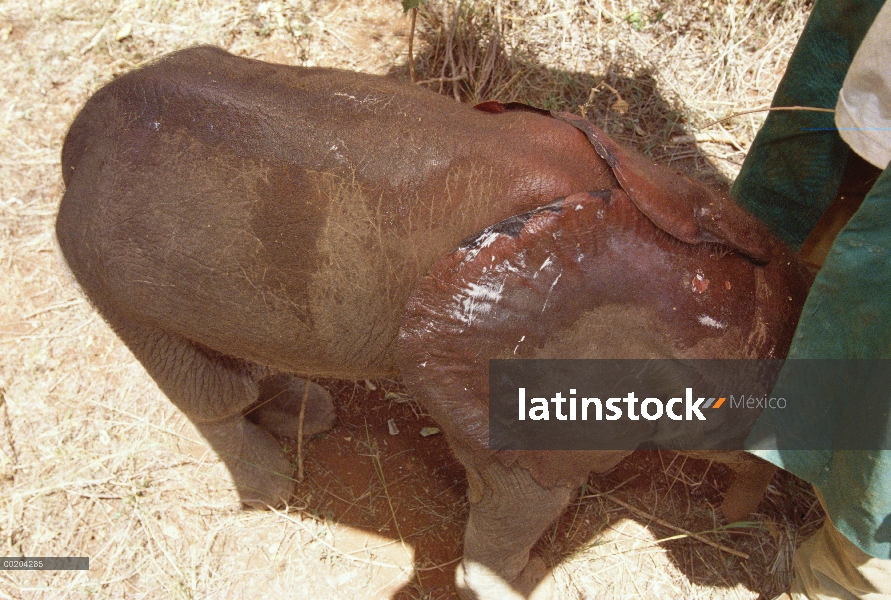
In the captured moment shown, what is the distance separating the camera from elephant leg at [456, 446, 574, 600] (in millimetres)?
2197

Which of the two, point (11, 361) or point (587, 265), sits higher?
point (587, 265)

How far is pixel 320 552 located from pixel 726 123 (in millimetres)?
3102

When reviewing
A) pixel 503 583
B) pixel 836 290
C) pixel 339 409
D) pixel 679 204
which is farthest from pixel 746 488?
pixel 339 409

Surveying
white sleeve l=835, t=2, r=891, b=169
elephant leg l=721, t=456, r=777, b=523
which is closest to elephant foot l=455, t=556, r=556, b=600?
elephant leg l=721, t=456, r=777, b=523

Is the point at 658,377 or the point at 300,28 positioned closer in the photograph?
the point at 658,377

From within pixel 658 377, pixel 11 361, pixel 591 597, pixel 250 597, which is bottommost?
pixel 250 597

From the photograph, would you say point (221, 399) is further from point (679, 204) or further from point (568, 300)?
point (679, 204)

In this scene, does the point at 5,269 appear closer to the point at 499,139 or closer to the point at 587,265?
the point at 499,139

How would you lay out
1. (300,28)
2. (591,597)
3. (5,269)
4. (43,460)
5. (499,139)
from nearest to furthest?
(499,139) < (591,597) < (43,460) < (5,269) < (300,28)

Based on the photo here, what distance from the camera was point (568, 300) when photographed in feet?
6.41

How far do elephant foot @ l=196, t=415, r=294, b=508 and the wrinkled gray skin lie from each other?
3.14 feet

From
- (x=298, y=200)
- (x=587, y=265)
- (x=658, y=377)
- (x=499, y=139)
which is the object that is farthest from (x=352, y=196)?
(x=658, y=377)

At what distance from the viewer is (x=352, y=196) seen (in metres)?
1.98

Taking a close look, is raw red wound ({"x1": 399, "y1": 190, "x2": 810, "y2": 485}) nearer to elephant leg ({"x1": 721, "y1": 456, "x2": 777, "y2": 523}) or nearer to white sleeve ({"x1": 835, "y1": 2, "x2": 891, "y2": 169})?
white sleeve ({"x1": 835, "y1": 2, "x2": 891, "y2": 169})
